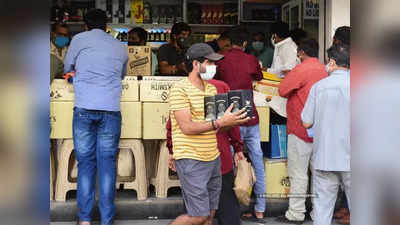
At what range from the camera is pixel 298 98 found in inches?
217

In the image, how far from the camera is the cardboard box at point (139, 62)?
6.00 meters

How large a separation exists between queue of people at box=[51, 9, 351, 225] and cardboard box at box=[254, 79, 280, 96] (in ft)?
0.68

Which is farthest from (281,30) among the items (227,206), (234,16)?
(234,16)

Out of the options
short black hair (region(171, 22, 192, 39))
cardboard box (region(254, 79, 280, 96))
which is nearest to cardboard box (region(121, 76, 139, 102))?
cardboard box (region(254, 79, 280, 96))

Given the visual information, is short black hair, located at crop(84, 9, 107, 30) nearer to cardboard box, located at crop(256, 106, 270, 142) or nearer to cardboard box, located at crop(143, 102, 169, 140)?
cardboard box, located at crop(143, 102, 169, 140)

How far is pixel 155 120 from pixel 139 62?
751mm

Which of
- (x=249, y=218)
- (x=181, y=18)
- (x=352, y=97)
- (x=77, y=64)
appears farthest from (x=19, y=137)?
Answer: (x=181, y=18)

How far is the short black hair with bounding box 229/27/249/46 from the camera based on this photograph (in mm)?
5379

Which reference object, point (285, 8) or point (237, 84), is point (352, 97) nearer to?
point (237, 84)

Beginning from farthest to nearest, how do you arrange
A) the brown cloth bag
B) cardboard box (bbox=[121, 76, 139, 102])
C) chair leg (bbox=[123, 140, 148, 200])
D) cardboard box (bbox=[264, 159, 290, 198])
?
1. cardboard box (bbox=[264, 159, 290, 198])
2. chair leg (bbox=[123, 140, 148, 200])
3. cardboard box (bbox=[121, 76, 139, 102])
4. the brown cloth bag

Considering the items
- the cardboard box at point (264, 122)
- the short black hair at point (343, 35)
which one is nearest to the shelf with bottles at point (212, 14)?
the cardboard box at point (264, 122)

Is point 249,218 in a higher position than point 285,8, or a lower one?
lower

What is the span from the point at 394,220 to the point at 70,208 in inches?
142

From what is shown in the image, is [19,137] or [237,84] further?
[237,84]
